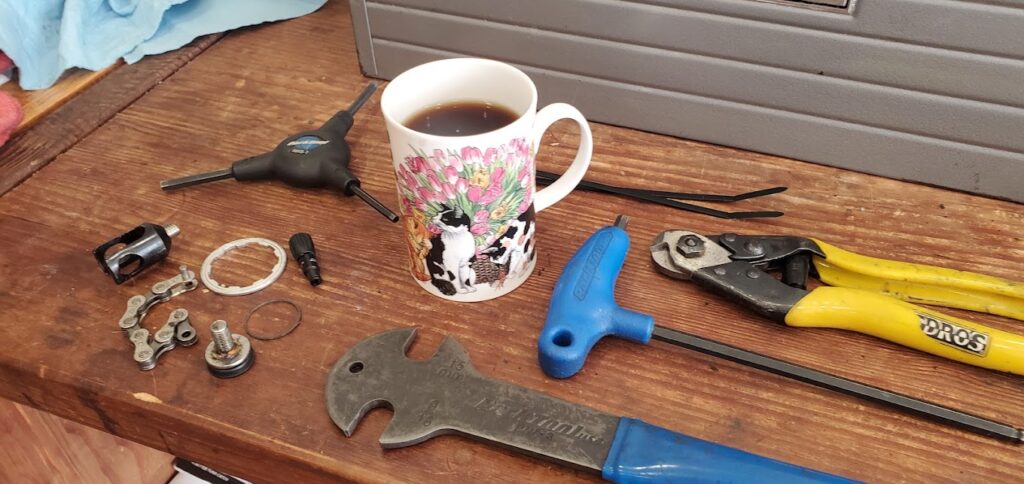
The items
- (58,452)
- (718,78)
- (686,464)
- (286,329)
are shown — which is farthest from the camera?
(58,452)

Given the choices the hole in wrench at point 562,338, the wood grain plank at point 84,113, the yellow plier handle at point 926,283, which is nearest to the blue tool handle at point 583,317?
the hole in wrench at point 562,338

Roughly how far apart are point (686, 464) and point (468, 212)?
0.17 metres

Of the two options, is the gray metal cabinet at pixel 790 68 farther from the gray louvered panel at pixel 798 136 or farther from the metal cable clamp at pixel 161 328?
the metal cable clamp at pixel 161 328

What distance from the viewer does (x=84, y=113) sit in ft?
2.09

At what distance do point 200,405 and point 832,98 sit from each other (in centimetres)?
45

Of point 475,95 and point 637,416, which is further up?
point 475,95

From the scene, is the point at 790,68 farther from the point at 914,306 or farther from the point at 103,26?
the point at 103,26

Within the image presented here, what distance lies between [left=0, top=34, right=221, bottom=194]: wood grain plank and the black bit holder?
0.11 meters

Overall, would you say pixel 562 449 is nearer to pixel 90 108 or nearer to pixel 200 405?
pixel 200 405

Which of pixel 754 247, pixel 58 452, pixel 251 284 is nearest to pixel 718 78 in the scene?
pixel 754 247

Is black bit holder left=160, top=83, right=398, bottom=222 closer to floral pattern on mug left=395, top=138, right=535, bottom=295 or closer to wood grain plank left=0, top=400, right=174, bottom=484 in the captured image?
floral pattern on mug left=395, top=138, right=535, bottom=295

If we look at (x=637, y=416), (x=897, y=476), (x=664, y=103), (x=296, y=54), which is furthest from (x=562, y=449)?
(x=296, y=54)

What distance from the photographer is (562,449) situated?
0.37 meters

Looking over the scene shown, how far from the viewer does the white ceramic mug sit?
1.32ft
